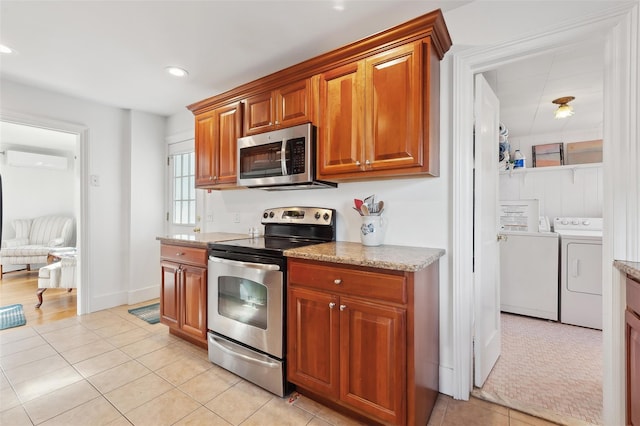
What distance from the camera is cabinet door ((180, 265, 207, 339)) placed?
7.59ft

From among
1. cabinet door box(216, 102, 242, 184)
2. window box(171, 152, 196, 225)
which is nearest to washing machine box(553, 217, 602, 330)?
cabinet door box(216, 102, 242, 184)

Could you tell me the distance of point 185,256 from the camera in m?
2.46

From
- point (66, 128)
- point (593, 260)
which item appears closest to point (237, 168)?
point (66, 128)

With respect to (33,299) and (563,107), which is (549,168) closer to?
(563,107)

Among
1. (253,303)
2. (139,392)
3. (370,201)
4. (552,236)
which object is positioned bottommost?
(139,392)

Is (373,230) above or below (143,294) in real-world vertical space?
above

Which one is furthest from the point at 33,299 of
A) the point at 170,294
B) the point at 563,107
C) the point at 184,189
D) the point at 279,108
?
the point at 563,107

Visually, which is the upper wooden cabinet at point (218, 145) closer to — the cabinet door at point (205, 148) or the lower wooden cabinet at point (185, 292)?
the cabinet door at point (205, 148)

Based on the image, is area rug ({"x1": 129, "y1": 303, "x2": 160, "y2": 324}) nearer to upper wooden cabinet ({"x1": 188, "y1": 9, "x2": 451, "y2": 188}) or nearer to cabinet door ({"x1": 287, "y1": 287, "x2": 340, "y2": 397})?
cabinet door ({"x1": 287, "y1": 287, "x2": 340, "y2": 397})

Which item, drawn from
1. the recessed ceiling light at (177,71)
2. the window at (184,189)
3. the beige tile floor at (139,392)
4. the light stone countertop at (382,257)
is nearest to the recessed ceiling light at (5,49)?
the recessed ceiling light at (177,71)

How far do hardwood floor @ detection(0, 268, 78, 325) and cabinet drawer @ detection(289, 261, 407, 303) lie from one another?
125 inches

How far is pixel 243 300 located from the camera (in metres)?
2.03

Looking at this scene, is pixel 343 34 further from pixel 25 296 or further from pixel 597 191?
pixel 25 296

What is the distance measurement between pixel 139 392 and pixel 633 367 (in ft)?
8.66
